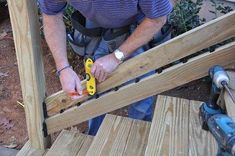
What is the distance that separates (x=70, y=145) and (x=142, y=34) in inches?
34.5

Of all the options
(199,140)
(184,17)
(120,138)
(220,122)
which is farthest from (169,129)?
(184,17)

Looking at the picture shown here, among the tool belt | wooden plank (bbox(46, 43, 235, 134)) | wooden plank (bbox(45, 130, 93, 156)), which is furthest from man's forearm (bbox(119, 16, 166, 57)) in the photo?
wooden plank (bbox(45, 130, 93, 156))

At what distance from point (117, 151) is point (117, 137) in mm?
119

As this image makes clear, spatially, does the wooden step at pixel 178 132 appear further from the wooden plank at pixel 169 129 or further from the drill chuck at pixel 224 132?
the drill chuck at pixel 224 132

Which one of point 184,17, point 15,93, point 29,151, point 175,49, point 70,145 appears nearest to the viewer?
point 175,49

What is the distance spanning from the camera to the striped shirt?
1.75 m

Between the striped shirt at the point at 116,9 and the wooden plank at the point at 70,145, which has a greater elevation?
the striped shirt at the point at 116,9

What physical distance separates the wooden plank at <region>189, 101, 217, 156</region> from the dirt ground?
1.39m

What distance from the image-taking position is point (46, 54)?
14.4ft

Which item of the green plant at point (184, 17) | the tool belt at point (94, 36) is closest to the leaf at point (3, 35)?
the green plant at point (184, 17)

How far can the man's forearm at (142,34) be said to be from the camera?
6.01 feet

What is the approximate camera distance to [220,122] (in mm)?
1226

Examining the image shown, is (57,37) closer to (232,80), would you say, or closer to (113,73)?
(113,73)

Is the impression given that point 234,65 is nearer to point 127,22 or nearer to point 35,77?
point 127,22
